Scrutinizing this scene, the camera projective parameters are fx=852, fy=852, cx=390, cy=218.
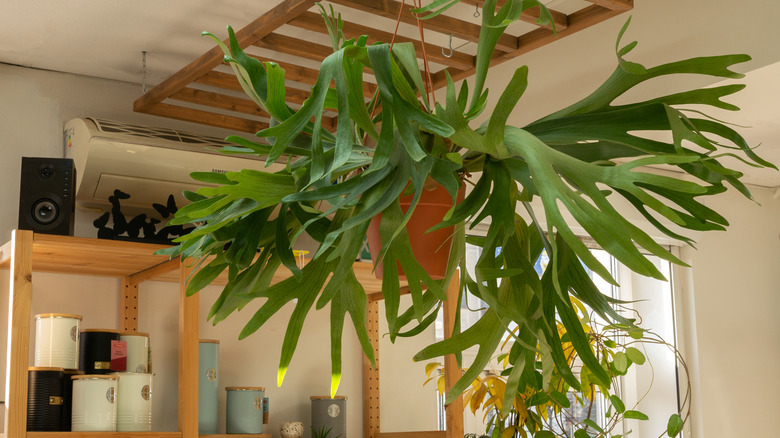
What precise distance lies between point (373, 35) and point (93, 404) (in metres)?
1.23

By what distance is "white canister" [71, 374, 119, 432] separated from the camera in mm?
2195

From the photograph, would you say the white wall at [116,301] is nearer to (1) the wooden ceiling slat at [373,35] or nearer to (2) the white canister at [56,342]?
(2) the white canister at [56,342]

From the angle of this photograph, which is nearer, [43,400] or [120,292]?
[43,400]

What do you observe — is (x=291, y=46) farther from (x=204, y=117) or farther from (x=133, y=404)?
(x=133, y=404)

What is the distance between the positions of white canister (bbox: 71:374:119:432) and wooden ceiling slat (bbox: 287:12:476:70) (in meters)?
1.06

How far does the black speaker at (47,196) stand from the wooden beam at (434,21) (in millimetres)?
962

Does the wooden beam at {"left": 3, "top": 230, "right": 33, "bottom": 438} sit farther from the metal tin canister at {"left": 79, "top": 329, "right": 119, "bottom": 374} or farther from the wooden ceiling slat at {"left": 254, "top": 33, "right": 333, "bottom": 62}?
the wooden ceiling slat at {"left": 254, "top": 33, "right": 333, "bottom": 62}

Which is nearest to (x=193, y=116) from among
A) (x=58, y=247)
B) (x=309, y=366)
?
(x=58, y=247)

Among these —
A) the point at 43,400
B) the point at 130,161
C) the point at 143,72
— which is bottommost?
the point at 43,400

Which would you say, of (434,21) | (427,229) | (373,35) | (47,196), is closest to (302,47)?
(373,35)

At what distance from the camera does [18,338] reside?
210 centimetres

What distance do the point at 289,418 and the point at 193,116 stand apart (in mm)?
1081

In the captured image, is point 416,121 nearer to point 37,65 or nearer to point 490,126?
point 490,126

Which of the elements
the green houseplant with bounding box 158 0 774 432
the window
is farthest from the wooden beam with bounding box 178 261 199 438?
the window
